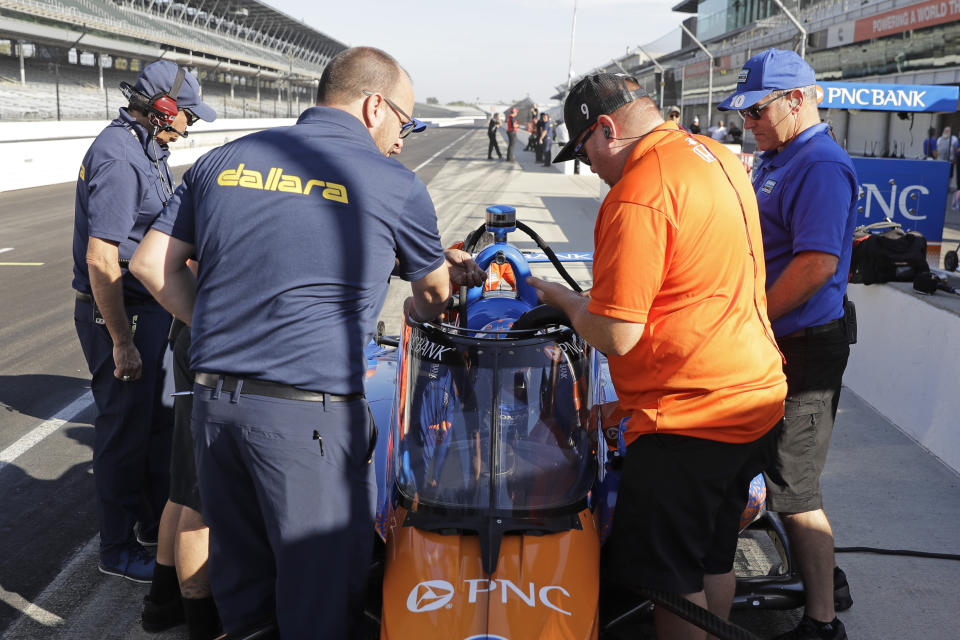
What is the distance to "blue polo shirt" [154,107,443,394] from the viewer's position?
7.26 feet

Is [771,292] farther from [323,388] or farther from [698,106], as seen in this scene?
[698,106]

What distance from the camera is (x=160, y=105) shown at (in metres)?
3.57

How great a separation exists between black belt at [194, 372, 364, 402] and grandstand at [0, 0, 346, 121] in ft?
Result: 97.3

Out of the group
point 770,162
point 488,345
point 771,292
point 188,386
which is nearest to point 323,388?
point 488,345

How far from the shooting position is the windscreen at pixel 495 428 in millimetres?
2703

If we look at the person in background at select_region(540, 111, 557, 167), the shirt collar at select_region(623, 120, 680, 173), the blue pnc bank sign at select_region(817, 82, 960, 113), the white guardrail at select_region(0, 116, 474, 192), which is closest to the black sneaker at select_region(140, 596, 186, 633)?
the shirt collar at select_region(623, 120, 680, 173)

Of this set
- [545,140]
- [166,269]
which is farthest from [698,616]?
[545,140]

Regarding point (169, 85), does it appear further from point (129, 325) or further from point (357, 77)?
point (357, 77)

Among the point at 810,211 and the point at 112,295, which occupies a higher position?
the point at 810,211

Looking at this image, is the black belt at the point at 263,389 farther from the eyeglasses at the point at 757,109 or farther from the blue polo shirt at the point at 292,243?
the eyeglasses at the point at 757,109

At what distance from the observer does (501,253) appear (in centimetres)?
399

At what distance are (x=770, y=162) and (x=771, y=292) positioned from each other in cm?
62

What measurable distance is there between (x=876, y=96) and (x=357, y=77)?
9660 mm

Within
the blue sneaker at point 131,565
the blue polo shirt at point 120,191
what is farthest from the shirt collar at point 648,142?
the blue sneaker at point 131,565
